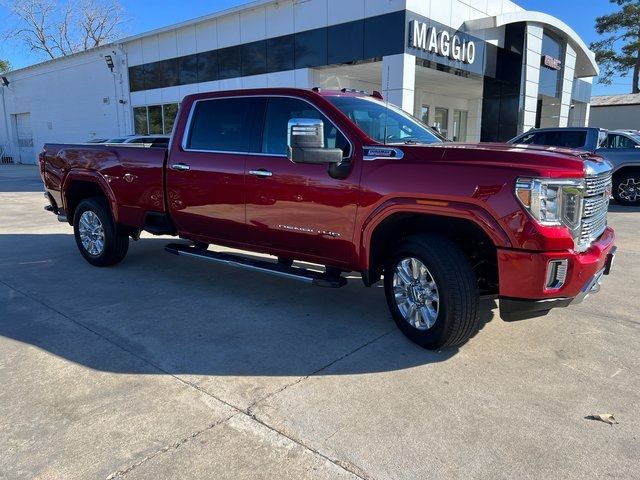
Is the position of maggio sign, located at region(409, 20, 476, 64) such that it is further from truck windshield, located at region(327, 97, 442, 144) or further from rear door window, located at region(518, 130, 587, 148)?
truck windshield, located at region(327, 97, 442, 144)

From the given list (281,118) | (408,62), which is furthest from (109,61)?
(281,118)

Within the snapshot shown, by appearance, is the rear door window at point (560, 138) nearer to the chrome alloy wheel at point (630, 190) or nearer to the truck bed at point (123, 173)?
the chrome alloy wheel at point (630, 190)

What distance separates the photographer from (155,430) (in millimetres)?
2887

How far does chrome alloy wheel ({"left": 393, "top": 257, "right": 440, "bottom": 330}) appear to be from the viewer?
12.6 feet

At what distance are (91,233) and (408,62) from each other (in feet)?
34.0

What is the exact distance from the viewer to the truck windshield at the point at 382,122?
14.4ft

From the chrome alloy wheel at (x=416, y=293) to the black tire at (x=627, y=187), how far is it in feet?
34.8

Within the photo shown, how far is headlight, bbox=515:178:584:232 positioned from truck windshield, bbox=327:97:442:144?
1.31 metres

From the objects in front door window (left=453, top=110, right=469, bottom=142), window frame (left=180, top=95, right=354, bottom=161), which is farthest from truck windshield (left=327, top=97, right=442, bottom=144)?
front door window (left=453, top=110, right=469, bottom=142)

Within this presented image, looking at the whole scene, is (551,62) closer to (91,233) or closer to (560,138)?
(560,138)

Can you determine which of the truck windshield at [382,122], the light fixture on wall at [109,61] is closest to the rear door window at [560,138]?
the truck windshield at [382,122]

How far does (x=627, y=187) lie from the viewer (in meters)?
12.2

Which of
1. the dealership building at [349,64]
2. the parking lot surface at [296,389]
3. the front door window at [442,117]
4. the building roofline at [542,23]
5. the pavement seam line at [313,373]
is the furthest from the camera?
the front door window at [442,117]

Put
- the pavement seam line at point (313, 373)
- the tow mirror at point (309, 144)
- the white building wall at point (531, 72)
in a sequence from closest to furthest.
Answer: the pavement seam line at point (313, 373)
the tow mirror at point (309, 144)
the white building wall at point (531, 72)
